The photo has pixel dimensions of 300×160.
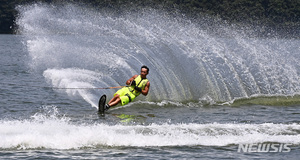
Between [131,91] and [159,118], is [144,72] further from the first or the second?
[159,118]

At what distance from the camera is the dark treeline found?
9217 centimetres

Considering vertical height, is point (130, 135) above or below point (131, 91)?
below

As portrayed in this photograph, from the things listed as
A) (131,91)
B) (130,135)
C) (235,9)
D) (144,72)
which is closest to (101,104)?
(131,91)

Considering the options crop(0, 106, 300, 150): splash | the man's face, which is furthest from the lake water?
the man's face

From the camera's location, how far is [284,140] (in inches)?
424

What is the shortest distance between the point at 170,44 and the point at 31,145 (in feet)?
32.6

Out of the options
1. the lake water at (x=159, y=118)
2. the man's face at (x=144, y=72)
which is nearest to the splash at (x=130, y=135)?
the lake water at (x=159, y=118)

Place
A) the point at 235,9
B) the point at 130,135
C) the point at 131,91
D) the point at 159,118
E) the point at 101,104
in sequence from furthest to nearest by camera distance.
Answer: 1. the point at 235,9
2. the point at 131,91
3. the point at 101,104
4. the point at 159,118
5. the point at 130,135

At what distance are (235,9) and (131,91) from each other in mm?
83174

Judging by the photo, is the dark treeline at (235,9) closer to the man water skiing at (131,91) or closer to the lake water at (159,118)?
the lake water at (159,118)

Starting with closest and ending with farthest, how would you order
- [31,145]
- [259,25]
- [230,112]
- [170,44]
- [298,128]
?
[31,145] → [298,128] → [230,112] → [170,44] → [259,25]

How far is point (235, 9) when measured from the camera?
9425 cm

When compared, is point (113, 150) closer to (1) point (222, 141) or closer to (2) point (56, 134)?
(2) point (56, 134)

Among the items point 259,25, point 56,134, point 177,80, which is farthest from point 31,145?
point 259,25
